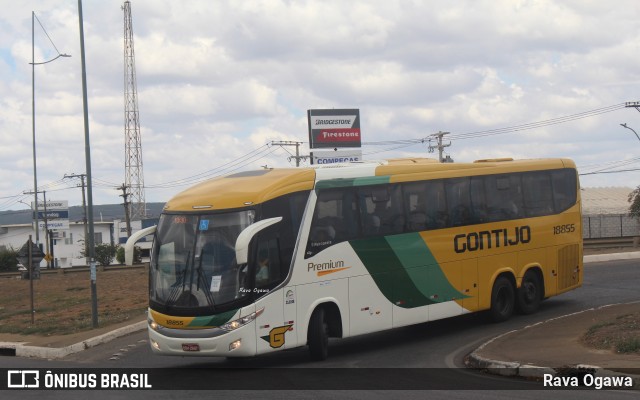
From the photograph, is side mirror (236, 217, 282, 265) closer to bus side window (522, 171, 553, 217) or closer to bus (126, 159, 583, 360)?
bus (126, 159, 583, 360)

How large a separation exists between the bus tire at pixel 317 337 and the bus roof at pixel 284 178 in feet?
7.32

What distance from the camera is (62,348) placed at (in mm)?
19922

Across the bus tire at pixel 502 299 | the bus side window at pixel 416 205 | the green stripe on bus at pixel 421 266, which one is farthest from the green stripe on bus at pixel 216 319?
the bus tire at pixel 502 299

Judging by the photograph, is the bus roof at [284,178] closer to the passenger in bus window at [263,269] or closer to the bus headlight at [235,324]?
the passenger in bus window at [263,269]

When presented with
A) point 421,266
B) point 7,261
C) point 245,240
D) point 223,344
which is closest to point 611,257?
point 421,266

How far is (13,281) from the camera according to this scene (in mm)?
53344

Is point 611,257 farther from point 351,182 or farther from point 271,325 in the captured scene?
point 271,325

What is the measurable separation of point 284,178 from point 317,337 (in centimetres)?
282

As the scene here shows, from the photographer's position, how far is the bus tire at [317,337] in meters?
15.4

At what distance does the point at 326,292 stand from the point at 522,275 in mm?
6205

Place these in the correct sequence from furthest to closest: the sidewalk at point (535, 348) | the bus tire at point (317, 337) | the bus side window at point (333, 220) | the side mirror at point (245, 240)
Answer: the bus side window at point (333, 220) < the bus tire at point (317, 337) < the side mirror at point (245, 240) < the sidewalk at point (535, 348)

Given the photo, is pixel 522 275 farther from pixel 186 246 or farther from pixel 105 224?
pixel 105 224

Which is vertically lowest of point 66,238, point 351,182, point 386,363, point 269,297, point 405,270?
point 386,363

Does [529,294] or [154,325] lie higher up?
[154,325]
